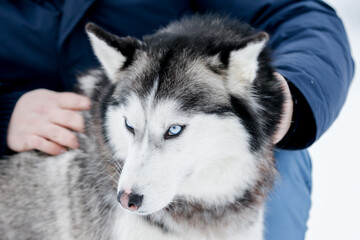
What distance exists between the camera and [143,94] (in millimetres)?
1102

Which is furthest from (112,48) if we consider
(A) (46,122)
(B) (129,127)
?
(A) (46,122)

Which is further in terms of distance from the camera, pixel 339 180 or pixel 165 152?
pixel 339 180

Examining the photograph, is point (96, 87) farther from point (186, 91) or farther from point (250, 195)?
point (250, 195)

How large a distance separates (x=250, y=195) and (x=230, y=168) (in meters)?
0.13

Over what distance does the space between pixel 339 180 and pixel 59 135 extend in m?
1.70

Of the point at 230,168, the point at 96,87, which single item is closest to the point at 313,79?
the point at 230,168

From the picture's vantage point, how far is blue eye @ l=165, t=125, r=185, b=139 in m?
1.08

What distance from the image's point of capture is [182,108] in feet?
3.52

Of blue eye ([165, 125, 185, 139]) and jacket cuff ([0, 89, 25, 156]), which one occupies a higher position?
blue eye ([165, 125, 185, 139])

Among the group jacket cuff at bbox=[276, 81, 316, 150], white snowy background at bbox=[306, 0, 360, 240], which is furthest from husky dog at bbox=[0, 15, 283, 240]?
white snowy background at bbox=[306, 0, 360, 240]

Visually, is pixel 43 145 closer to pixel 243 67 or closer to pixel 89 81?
pixel 89 81

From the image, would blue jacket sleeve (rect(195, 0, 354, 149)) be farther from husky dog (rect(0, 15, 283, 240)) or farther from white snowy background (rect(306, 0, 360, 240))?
white snowy background (rect(306, 0, 360, 240))

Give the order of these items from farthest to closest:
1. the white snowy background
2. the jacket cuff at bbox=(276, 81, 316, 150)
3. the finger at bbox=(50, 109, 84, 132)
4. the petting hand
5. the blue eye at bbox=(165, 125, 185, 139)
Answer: the white snowy background, the finger at bbox=(50, 109, 84, 132), the jacket cuff at bbox=(276, 81, 316, 150), the petting hand, the blue eye at bbox=(165, 125, 185, 139)

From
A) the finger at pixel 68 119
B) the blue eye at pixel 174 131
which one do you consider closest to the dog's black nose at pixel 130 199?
the blue eye at pixel 174 131
